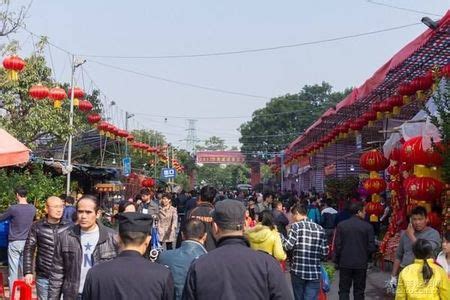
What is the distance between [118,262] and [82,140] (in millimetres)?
23711

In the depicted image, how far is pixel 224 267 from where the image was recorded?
3.35 meters

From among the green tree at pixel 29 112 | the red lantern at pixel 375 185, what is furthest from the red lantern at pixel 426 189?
the green tree at pixel 29 112

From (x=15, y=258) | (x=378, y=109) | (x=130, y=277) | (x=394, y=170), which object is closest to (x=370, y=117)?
(x=378, y=109)

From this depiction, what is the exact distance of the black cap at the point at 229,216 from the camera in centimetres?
351

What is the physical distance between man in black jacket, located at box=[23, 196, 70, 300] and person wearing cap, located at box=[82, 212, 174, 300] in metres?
2.49

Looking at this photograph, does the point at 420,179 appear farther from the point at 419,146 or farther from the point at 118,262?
the point at 118,262

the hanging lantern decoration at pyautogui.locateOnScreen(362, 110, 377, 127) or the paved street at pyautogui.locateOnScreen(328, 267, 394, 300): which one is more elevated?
the hanging lantern decoration at pyautogui.locateOnScreen(362, 110, 377, 127)

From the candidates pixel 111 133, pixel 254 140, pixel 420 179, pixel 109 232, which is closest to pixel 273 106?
pixel 254 140

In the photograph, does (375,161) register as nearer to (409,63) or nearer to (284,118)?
(409,63)

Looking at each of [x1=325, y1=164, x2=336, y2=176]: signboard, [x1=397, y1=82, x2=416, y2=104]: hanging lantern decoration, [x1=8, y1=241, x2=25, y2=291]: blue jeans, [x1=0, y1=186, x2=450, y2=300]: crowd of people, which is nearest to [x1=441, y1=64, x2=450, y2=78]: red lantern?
[x1=397, y1=82, x2=416, y2=104]: hanging lantern decoration

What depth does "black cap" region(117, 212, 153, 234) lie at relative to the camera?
3.62 m

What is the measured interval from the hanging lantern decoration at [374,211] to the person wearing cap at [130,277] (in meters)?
10.8

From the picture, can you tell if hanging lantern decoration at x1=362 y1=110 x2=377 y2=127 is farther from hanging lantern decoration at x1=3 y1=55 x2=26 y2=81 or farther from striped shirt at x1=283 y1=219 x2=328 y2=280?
hanging lantern decoration at x1=3 y1=55 x2=26 y2=81

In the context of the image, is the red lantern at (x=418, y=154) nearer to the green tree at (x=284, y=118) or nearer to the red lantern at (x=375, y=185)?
the red lantern at (x=375, y=185)
